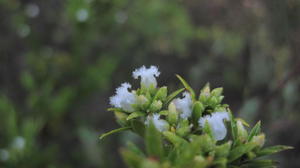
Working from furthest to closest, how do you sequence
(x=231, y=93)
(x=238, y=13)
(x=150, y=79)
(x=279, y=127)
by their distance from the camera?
(x=238, y=13)
(x=231, y=93)
(x=279, y=127)
(x=150, y=79)

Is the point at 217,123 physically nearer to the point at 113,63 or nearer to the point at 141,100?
the point at 141,100

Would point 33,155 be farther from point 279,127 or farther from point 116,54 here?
point 279,127

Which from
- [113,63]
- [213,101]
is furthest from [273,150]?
[113,63]

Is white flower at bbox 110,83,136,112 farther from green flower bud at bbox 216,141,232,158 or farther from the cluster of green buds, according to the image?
green flower bud at bbox 216,141,232,158

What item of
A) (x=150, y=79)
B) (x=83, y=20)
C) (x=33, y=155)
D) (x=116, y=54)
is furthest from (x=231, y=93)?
(x=150, y=79)

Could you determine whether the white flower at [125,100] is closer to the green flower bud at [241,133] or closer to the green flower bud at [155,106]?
the green flower bud at [155,106]
